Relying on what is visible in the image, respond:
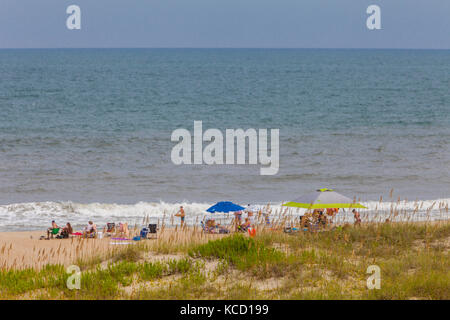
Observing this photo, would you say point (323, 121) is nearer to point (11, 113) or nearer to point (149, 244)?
point (11, 113)

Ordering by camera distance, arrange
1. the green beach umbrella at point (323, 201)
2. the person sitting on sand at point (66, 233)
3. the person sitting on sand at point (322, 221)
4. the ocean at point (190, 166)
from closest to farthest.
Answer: the person sitting on sand at point (322, 221)
the green beach umbrella at point (323, 201)
the person sitting on sand at point (66, 233)
the ocean at point (190, 166)

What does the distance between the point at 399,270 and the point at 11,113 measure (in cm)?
4741

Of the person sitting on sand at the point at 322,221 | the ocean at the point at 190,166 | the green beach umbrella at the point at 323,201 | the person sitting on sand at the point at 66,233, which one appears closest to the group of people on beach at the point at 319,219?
the person sitting on sand at the point at 322,221

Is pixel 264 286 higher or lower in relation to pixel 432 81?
lower

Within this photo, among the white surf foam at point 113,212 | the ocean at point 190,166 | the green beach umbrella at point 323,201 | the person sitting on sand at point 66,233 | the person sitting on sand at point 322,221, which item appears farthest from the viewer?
the ocean at point 190,166

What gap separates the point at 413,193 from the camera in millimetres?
24859

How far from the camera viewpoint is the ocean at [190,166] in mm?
23812

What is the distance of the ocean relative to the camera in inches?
938

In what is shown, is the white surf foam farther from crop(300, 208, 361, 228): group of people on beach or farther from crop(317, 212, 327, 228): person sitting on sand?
crop(317, 212, 327, 228): person sitting on sand

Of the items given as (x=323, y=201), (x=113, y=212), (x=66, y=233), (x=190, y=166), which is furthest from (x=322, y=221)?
(x=190, y=166)

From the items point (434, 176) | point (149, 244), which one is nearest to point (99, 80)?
point (434, 176)

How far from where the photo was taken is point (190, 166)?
99.0 feet

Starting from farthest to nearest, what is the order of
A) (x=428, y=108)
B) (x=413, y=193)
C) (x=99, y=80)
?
1. (x=99, y=80)
2. (x=428, y=108)
3. (x=413, y=193)

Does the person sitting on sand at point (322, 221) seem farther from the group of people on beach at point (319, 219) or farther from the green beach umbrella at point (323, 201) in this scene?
the green beach umbrella at point (323, 201)
